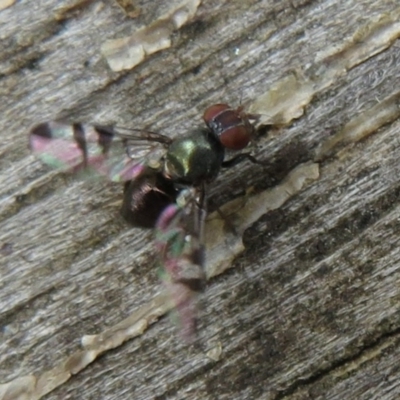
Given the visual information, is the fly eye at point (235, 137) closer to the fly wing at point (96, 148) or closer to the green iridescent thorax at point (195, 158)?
the green iridescent thorax at point (195, 158)

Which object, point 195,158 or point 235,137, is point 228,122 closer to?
point 235,137

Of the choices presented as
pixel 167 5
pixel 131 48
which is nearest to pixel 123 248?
pixel 131 48

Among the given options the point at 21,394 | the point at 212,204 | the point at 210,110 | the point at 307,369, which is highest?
the point at 210,110

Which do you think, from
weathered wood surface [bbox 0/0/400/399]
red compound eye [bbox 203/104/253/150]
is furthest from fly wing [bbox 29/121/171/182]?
red compound eye [bbox 203/104/253/150]

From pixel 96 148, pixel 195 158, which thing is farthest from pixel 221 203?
pixel 96 148

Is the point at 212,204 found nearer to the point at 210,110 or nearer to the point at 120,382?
the point at 210,110

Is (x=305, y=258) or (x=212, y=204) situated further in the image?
(x=212, y=204)

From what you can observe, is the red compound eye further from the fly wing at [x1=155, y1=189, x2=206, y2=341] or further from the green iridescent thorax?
the fly wing at [x1=155, y1=189, x2=206, y2=341]

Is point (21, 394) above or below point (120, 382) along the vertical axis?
above
